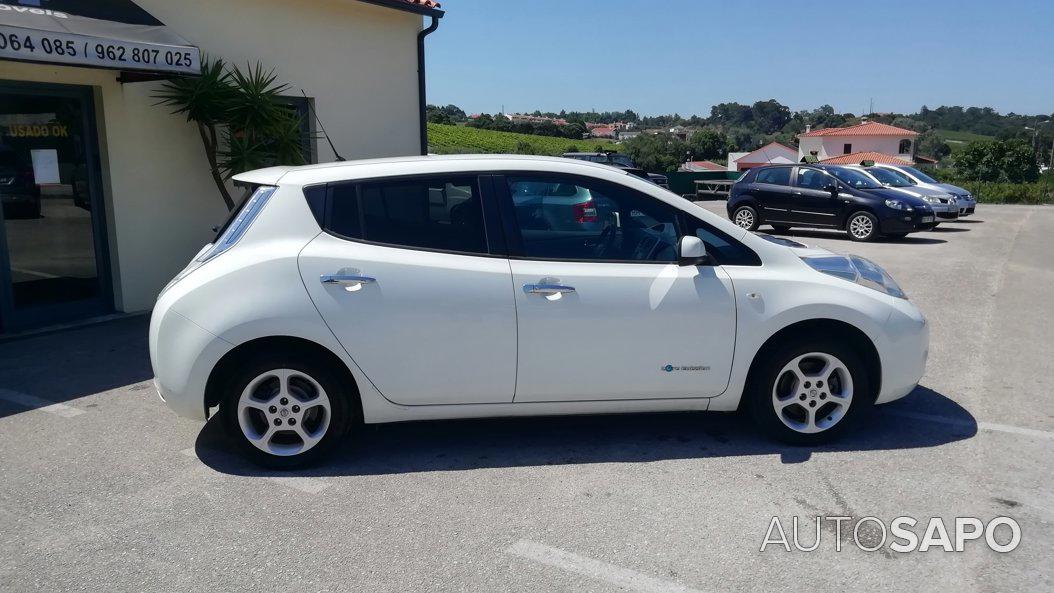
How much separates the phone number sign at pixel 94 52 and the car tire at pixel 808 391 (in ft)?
19.0

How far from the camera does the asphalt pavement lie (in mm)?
3381

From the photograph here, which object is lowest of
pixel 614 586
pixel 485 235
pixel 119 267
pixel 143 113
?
pixel 614 586

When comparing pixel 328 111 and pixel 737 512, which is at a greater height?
pixel 328 111

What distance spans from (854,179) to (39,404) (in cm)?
1606

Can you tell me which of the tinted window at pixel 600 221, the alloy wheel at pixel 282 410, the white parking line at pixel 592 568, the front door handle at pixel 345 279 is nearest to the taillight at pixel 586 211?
the tinted window at pixel 600 221

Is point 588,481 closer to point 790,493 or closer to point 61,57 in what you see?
point 790,493

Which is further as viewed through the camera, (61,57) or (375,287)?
(61,57)

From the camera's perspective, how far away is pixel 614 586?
10.7ft

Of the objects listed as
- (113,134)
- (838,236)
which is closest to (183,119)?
(113,134)

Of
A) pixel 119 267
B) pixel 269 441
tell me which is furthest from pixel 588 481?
pixel 119 267

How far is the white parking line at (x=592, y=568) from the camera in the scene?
129 inches

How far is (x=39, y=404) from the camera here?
5605 mm

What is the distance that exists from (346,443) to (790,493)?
254cm

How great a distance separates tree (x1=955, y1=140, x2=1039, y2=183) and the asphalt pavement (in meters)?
52.8
